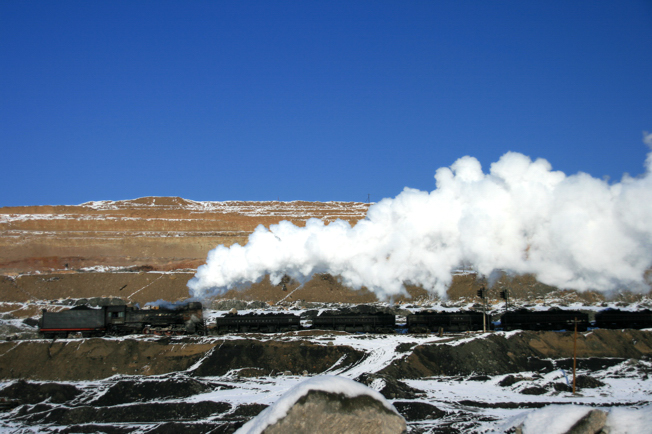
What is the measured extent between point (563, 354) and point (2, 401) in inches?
1370

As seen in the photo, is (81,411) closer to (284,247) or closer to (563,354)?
(563,354)

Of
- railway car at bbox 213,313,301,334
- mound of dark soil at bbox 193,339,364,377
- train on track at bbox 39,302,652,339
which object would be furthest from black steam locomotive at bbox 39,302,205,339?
mound of dark soil at bbox 193,339,364,377

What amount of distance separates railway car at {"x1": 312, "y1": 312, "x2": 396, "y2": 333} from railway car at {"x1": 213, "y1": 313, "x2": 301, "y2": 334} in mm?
2079

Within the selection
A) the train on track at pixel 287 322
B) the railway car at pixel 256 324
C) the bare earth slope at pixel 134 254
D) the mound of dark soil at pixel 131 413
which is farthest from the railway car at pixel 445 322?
the mound of dark soil at pixel 131 413

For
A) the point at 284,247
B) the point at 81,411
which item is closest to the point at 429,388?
the point at 81,411

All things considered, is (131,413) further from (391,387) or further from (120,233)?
(120,233)

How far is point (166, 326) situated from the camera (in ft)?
137

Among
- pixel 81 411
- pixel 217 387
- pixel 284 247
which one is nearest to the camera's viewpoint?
pixel 81 411

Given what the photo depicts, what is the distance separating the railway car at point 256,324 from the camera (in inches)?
1634

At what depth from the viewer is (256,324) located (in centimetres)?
4175

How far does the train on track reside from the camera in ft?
133

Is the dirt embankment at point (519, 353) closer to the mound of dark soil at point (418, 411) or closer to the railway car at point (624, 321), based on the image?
the railway car at point (624, 321)

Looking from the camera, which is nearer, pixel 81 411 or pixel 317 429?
pixel 317 429

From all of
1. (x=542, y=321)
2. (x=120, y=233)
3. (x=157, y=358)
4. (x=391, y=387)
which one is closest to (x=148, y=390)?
(x=157, y=358)
